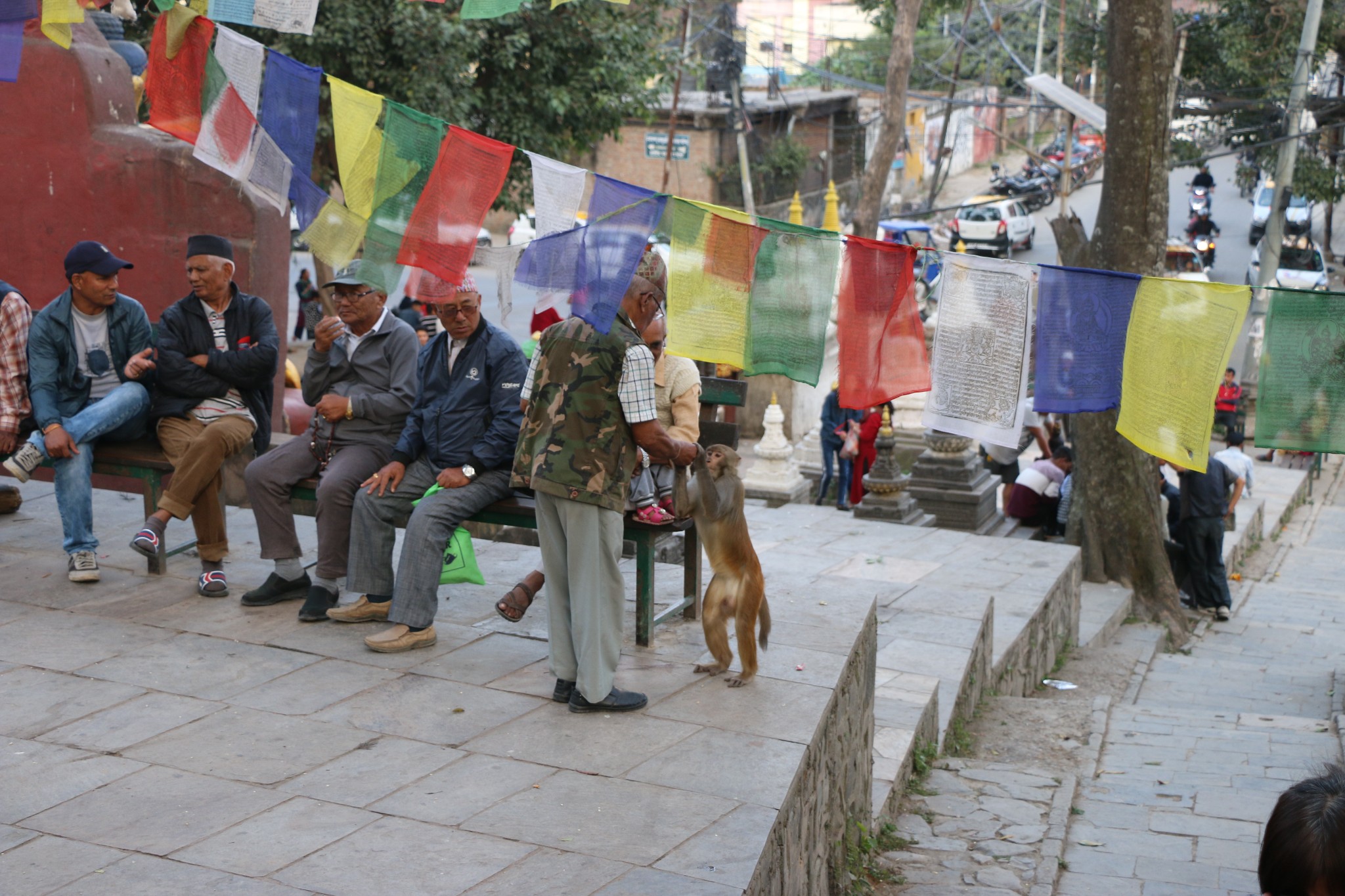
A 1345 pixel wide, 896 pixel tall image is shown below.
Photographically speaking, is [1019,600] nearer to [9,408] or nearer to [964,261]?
[964,261]

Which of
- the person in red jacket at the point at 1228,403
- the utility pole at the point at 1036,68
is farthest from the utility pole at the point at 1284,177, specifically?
the utility pole at the point at 1036,68

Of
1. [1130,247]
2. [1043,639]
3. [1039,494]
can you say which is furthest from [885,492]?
[1130,247]

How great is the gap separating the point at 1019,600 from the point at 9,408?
21.4 ft

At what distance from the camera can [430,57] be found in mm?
14078

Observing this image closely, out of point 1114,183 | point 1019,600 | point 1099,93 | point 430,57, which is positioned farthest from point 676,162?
point 1019,600

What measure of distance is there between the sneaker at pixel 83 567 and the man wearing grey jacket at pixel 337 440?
801 mm

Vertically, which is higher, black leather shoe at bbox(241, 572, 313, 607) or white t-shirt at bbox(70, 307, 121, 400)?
white t-shirt at bbox(70, 307, 121, 400)

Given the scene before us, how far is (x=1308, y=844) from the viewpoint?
2.38 m

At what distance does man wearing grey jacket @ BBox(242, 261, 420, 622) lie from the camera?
542 cm

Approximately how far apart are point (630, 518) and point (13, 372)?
125 inches

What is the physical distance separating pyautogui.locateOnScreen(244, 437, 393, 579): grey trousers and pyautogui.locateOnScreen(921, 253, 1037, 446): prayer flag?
102 inches

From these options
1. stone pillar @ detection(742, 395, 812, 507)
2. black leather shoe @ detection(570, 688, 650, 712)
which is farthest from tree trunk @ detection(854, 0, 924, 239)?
black leather shoe @ detection(570, 688, 650, 712)

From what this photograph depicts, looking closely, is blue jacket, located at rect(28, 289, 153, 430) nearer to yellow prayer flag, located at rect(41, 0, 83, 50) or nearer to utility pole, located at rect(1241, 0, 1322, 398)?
yellow prayer flag, located at rect(41, 0, 83, 50)

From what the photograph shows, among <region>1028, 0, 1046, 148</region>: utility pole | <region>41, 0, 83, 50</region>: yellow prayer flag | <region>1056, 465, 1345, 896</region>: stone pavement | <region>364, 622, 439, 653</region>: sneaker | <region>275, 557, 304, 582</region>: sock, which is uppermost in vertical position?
<region>1028, 0, 1046, 148</region>: utility pole
